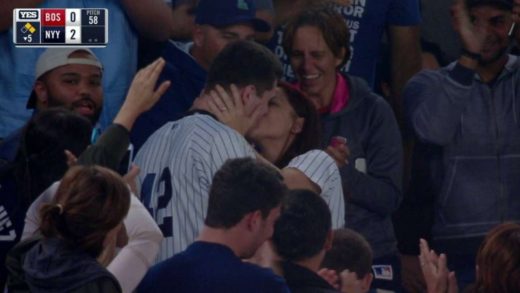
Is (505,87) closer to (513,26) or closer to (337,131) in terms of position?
(513,26)

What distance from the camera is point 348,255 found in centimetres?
489

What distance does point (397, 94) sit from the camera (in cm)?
640

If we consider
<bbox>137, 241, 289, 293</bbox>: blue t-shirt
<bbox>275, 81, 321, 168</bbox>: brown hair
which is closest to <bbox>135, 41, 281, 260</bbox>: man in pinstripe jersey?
<bbox>275, 81, 321, 168</bbox>: brown hair

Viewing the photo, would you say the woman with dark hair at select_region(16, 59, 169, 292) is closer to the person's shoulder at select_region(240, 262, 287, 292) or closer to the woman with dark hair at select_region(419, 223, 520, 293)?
the person's shoulder at select_region(240, 262, 287, 292)

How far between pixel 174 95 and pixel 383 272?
113cm

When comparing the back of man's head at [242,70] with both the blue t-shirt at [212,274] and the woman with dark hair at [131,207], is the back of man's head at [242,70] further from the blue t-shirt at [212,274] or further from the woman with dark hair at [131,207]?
the blue t-shirt at [212,274]

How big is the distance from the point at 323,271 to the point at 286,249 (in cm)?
28

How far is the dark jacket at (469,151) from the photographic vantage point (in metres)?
5.89

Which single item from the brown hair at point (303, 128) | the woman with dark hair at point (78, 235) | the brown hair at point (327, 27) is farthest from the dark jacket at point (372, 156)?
the woman with dark hair at point (78, 235)

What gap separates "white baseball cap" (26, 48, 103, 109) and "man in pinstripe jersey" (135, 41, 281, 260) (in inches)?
27.9

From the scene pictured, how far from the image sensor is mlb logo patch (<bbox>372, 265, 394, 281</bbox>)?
5.65 meters

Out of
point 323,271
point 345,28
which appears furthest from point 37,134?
point 345,28

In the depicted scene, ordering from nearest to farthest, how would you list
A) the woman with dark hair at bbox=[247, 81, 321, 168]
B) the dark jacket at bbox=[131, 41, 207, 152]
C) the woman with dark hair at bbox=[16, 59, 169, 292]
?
the woman with dark hair at bbox=[16, 59, 169, 292], the woman with dark hair at bbox=[247, 81, 321, 168], the dark jacket at bbox=[131, 41, 207, 152]

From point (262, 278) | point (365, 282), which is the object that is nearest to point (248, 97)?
point (365, 282)
